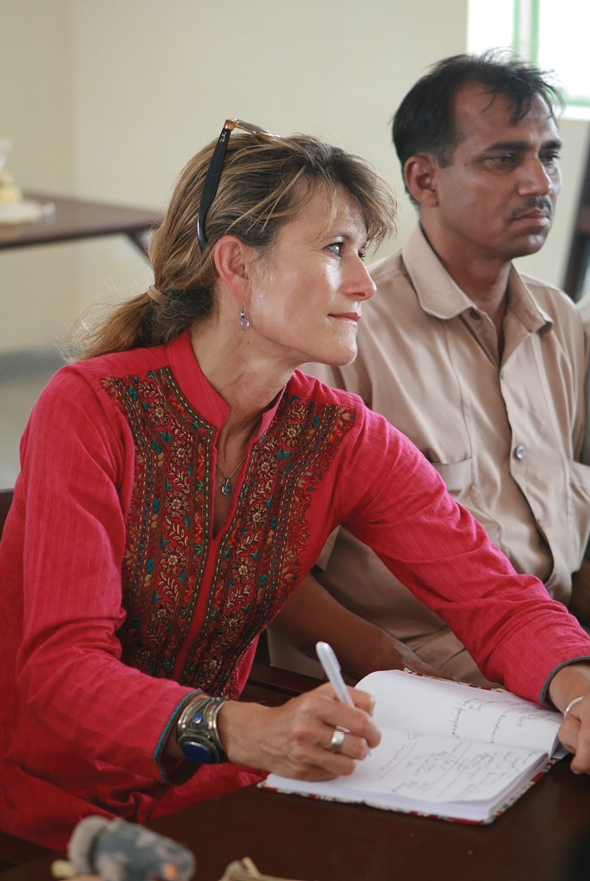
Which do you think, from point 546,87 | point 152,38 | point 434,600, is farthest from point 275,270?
point 152,38

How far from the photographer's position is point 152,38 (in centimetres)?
625

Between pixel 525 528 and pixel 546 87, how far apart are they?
0.91m

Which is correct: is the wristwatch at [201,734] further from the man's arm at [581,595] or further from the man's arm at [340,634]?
the man's arm at [581,595]

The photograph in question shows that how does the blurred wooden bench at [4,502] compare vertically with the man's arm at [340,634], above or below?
above

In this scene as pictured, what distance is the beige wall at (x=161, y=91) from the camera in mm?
4898

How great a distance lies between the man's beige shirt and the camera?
1980 millimetres

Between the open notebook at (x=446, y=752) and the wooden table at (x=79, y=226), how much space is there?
3.25 meters

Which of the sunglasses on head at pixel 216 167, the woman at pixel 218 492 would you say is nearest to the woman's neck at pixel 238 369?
the woman at pixel 218 492

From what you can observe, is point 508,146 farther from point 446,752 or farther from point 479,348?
point 446,752

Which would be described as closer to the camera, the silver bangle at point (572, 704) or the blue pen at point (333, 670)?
the blue pen at point (333, 670)

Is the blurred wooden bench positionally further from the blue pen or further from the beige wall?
the beige wall

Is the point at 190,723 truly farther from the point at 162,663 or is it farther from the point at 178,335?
the point at 178,335

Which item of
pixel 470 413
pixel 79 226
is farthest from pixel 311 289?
pixel 79 226

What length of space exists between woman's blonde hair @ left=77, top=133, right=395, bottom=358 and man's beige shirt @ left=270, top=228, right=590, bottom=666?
1.43 feet
